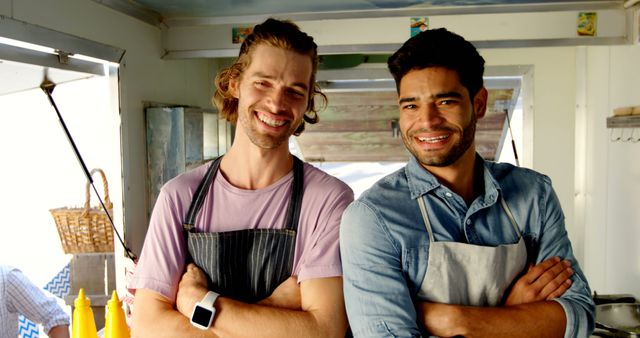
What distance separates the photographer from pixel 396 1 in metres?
3.00

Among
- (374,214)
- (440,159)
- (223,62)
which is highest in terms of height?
(223,62)

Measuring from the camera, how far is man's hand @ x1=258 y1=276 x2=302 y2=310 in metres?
1.66

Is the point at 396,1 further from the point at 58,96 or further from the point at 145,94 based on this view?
the point at 58,96

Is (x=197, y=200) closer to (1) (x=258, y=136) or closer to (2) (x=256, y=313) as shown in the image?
(1) (x=258, y=136)

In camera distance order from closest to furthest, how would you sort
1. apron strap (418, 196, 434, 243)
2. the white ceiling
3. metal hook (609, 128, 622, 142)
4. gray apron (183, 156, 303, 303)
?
apron strap (418, 196, 434, 243), gray apron (183, 156, 303, 303), the white ceiling, metal hook (609, 128, 622, 142)

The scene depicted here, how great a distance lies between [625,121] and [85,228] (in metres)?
2.66

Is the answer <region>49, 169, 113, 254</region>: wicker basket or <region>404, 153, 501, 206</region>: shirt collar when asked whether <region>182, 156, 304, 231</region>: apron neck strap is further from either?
<region>49, 169, 113, 254</region>: wicker basket

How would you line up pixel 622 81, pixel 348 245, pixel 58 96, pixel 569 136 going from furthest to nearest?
pixel 58 96 → pixel 569 136 → pixel 622 81 → pixel 348 245

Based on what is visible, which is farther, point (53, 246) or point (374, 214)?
→ point (53, 246)

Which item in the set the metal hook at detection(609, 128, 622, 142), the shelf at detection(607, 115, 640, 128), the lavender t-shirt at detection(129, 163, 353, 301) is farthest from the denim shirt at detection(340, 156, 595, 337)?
the metal hook at detection(609, 128, 622, 142)

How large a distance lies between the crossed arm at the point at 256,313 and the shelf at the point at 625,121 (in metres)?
1.80

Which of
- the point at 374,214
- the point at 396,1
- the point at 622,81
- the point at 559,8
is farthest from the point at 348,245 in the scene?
the point at 622,81

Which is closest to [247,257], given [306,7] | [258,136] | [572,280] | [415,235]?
[258,136]

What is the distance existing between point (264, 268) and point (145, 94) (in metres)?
1.89
